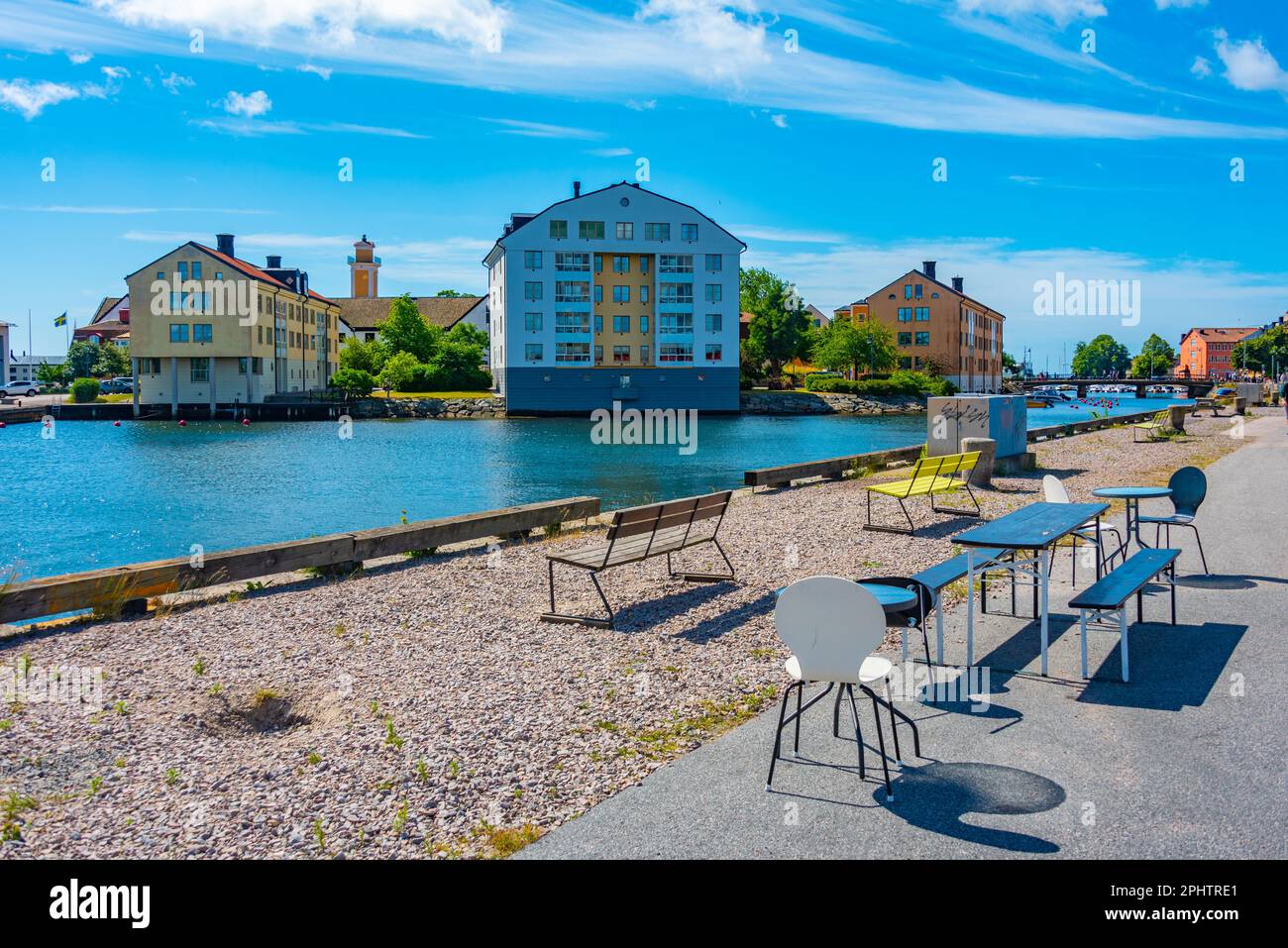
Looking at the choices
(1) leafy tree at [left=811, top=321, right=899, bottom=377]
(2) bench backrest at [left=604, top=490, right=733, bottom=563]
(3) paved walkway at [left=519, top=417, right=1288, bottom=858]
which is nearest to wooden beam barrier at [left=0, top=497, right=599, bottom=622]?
(2) bench backrest at [left=604, top=490, right=733, bottom=563]

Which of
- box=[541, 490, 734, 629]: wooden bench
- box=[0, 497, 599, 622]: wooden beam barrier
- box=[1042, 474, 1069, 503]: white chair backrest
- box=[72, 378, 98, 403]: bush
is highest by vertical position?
box=[72, 378, 98, 403]: bush

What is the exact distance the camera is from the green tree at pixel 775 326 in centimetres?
11544

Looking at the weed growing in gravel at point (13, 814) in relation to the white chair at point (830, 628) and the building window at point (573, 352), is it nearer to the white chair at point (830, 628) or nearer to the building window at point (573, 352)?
the white chair at point (830, 628)

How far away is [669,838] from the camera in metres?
4.85

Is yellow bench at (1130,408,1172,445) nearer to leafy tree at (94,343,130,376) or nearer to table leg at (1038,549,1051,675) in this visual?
table leg at (1038,549,1051,675)

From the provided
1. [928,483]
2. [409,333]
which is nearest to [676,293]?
[409,333]

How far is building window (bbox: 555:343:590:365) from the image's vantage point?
301ft

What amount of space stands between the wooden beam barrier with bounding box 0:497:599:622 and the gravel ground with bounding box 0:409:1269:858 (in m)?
0.31

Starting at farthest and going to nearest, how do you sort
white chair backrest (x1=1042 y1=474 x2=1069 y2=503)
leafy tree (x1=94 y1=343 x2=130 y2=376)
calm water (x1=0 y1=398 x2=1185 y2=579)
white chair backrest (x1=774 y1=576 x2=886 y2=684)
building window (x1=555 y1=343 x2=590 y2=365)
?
leafy tree (x1=94 y1=343 x2=130 y2=376) < building window (x1=555 y1=343 x2=590 y2=365) < calm water (x1=0 y1=398 x2=1185 y2=579) < white chair backrest (x1=1042 y1=474 x2=1069 y2=503) < white chair backrest (x1=774 y1=576 x2=886 y2=684)

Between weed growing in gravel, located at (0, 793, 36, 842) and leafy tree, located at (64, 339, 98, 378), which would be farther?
leafy tree, located at (64, 339, 98, 378)

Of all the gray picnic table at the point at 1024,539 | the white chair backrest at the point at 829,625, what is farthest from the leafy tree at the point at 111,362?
the white chair backrest at the point at 829,625
